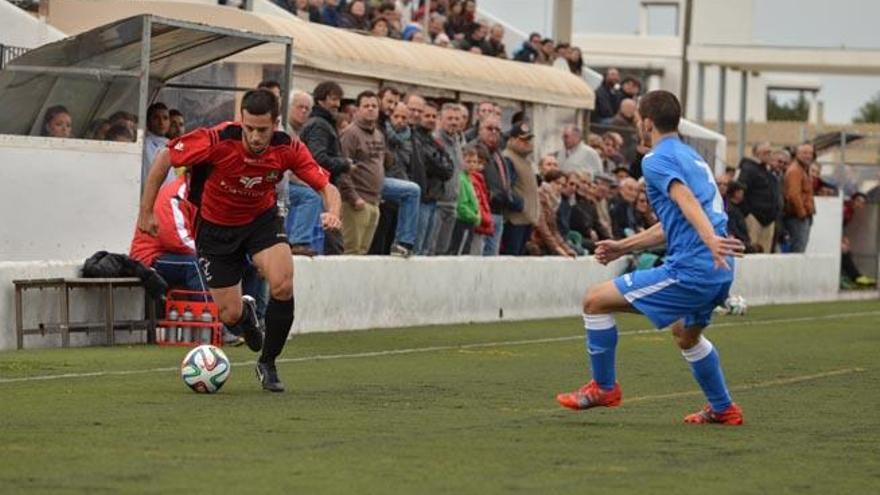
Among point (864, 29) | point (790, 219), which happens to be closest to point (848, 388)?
point (790, 219)

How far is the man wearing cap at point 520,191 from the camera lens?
24.7 m

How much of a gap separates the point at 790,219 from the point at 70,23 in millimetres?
13912

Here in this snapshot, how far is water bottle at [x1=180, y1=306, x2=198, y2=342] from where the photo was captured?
17.9m

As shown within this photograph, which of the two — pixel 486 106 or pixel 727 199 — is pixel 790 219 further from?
pixel 486 106

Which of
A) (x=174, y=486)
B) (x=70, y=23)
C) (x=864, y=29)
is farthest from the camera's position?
(x=864, y=29)

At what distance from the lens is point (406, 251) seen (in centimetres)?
2227

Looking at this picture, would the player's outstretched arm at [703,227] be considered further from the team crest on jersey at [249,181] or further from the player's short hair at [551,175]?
the player's short hair at [551,175]

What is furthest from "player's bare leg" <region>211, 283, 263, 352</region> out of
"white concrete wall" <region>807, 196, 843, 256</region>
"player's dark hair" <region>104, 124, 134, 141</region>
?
"white concrete wall" <region>807, 196, 843, 256</region>

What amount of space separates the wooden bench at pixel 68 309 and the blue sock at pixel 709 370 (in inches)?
263

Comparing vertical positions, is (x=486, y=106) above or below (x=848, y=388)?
above

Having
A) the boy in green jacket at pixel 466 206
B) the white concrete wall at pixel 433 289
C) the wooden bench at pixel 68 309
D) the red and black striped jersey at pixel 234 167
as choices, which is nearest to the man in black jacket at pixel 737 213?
the white concrete wall at pixel 433 289

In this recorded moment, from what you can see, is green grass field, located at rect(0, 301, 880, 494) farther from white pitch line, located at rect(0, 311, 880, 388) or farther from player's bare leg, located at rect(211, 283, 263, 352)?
player's bare leg, located at rect(211, 283, 263, 352)

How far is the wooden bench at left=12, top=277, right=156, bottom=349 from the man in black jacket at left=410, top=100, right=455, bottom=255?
4999 mm

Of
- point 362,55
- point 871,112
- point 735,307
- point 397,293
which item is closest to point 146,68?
point 397,293
